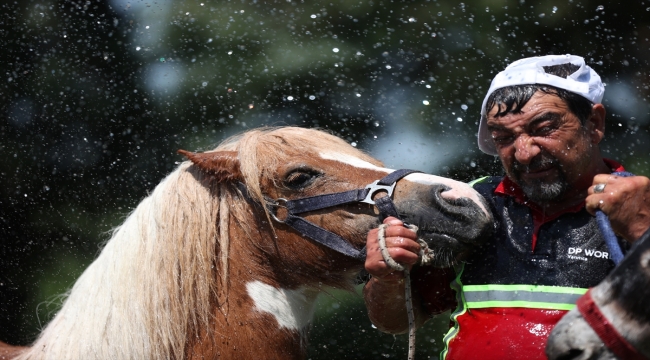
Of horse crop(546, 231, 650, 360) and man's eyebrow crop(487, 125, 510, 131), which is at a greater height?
horse crop(546, 231, 650, 360)

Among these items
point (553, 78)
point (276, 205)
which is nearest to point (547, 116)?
point (553, 78)

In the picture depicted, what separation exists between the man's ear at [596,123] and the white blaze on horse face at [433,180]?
1.66 feet

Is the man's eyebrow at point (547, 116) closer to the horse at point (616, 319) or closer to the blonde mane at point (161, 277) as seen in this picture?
the blonde mane at point (161, 277)

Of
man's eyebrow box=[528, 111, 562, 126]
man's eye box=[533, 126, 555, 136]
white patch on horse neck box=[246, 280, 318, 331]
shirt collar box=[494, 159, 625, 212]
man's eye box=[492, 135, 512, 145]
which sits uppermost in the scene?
man's eyebrow box=[528, 111, 562, 126]

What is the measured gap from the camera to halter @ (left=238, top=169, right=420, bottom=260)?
2.92 metres

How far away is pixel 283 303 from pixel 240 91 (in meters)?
4.87

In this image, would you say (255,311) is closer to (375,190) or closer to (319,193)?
(319,193)

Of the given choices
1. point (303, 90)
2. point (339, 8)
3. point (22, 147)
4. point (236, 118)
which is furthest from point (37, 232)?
point (339, 8)

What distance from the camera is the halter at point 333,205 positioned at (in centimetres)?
292

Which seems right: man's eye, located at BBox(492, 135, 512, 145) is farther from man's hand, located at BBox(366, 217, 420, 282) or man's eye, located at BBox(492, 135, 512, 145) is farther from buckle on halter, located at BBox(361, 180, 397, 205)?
man's hand, located at BBox(366, 217, 420, 282)

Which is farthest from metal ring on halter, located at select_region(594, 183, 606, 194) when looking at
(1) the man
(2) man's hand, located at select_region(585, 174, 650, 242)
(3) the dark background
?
(3) the dark background

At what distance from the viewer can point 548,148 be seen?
Result: 2803 millimetres

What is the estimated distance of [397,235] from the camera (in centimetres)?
263

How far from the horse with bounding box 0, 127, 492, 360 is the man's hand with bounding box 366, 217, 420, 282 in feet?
0.73
